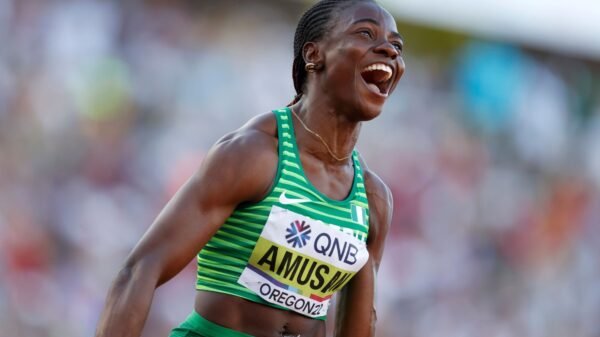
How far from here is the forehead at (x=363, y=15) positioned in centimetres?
470

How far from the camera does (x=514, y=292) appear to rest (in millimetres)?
16844

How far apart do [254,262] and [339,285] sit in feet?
1.69

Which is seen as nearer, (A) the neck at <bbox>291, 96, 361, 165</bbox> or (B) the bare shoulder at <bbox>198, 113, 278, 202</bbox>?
(B) the bare shoulder at <bbox>198, 113, 278, 202</bbox>

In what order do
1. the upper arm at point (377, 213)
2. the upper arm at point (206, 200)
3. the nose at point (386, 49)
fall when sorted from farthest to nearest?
1. the upper arm at point (377, 213)
2. the nose at point (386, 49)
3. the upper arm at point (206, 200)

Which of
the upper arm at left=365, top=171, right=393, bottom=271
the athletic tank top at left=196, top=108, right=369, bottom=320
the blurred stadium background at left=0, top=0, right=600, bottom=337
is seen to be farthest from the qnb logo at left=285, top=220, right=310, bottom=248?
the blurred stadium background at left=0, top=0, right=600, bottom=337

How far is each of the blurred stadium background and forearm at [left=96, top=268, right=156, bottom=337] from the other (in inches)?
275

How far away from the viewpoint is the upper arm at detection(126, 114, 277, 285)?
13.9 feet

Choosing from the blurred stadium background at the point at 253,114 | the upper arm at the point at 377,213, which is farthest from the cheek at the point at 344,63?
the blurred stadium background at the point at 253,114

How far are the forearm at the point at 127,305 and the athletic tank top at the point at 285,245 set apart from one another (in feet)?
1.59

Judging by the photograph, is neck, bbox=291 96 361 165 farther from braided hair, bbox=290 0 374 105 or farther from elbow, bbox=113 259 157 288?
elbow, bbox=113 259 157 288

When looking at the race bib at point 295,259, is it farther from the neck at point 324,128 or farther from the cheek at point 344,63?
the cheek at point 344,63

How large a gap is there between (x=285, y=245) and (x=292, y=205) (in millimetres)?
171

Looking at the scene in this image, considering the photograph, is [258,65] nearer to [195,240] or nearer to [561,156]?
[561,156]

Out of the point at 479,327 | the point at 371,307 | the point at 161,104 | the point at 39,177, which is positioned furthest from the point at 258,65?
the point at 371,307
